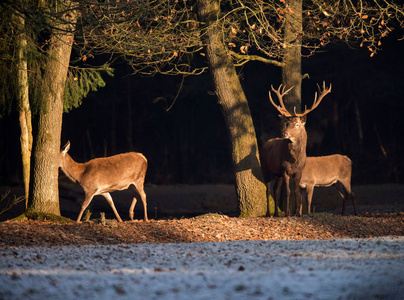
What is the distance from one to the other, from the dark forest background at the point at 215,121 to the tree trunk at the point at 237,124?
9.84m

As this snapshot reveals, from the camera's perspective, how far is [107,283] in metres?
4.30

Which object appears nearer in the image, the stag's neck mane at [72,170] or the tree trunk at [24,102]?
the tree trunk at [24,102]

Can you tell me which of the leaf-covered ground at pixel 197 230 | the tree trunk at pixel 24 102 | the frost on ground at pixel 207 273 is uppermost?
the tree trunk at pixel 24 102

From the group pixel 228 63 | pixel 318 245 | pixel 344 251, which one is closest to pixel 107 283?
pixel 344 251

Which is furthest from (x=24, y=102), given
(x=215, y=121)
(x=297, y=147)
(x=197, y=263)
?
(x=215, y=121)

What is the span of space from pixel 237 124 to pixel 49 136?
3.80 metres

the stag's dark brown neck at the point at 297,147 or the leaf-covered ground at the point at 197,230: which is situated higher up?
the stag's dark brown neck at the point at 297,147

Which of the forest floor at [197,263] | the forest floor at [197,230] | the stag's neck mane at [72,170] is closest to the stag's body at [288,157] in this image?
the forest floor at [197,230]

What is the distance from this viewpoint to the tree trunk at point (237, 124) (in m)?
11.6

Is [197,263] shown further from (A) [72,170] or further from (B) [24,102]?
(A) [72,170]

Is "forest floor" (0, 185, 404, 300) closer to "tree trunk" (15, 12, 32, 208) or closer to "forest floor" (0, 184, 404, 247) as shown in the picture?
"forest floor" (0, 184, 404, 247)

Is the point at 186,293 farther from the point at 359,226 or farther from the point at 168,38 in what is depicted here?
the point at 168,38

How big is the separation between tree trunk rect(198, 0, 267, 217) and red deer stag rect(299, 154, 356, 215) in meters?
2.69

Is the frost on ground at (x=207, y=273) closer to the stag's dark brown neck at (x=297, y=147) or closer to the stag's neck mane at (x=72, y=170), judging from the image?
the stag's dark brown neck at (x=297, y=147)
